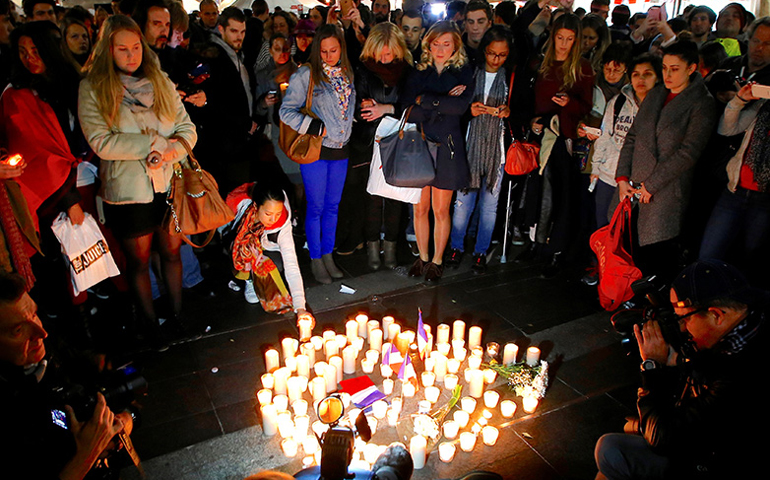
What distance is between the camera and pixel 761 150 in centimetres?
357

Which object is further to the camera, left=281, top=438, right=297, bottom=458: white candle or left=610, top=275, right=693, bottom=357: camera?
left=281, top=438, right=297, bottom=458: white candle

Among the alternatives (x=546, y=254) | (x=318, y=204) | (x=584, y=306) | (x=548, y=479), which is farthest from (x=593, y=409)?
(x=318, y=204)

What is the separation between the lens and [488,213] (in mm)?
4934

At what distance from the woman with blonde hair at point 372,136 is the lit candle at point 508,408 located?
2.09 meters

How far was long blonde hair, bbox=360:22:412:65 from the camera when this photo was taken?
13.9 ft

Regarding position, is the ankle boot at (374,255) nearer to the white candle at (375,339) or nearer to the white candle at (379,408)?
the white candle at (375,339)

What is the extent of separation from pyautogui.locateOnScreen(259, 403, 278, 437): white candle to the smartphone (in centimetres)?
340

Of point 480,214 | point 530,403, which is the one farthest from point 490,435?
point 480,214

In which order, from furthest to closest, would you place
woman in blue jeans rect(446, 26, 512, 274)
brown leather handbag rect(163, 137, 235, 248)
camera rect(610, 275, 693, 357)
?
woman in blue jeans rect(446, 26, 512, 274) < brown leather handbag rect(163, 137, 235, 248) < camera rect(610, 275, 693, 357)

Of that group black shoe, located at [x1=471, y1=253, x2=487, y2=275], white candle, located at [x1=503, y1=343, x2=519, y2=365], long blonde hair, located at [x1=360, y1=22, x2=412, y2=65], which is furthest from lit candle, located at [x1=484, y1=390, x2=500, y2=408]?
long blonde hair, located at [x1=360, y1=22, x2=412, y2=65]

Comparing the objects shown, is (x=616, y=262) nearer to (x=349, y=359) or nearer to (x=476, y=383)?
(x=476, y=383)

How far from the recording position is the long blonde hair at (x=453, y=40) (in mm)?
4176

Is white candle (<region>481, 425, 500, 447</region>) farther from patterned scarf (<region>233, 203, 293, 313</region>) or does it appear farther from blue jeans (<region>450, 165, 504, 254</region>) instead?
blue jeans (<region>450, 165, 504, 254</region>)

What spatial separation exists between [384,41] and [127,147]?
6.79 feet
